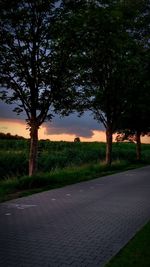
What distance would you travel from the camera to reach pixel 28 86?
19.0m

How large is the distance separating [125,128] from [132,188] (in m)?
22.7

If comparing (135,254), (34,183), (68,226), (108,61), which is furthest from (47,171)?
(135,254)

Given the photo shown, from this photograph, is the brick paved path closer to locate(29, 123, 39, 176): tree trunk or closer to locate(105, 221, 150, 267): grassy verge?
locate(105, 221, 150, 267): grassy verge

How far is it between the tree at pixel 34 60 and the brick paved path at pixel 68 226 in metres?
5.05

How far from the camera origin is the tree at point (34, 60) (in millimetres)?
17875

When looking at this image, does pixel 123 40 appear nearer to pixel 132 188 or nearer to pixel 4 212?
pixel 132 188

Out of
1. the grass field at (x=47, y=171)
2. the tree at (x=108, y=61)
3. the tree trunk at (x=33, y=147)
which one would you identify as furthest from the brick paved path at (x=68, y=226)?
the tree at (x=108, y=61)

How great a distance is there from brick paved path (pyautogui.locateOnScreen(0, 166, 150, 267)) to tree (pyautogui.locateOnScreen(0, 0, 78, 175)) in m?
5.05

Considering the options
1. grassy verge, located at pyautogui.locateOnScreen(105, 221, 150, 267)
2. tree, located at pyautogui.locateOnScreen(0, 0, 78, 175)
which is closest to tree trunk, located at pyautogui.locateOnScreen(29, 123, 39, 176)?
tree, located at pyautogui.locateOnScreen(0, 0, 78, 175)

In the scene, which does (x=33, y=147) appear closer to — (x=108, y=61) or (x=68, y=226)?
(x=68, y=226)

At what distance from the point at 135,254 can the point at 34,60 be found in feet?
42.3

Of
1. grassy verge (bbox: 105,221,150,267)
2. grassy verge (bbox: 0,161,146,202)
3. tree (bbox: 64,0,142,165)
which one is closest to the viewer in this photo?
grassy verge (bbox: 105,221,150,267)

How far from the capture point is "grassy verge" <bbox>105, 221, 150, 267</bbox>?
22.2 ft

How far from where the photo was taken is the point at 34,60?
60.8ft
